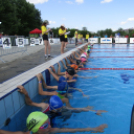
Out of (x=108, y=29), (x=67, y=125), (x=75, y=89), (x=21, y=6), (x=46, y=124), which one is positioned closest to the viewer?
(x=46, y=124)

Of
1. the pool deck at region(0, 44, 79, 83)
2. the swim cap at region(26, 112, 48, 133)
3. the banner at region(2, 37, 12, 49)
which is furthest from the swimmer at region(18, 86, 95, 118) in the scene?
the banner at region(2, 37, 12, 49)

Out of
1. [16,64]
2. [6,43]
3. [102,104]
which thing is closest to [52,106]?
[102,104]

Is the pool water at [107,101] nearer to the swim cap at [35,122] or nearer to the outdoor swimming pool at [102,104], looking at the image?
the outdoor swimming pool at [102,104]

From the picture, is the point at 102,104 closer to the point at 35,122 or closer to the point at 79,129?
the point at 79,129

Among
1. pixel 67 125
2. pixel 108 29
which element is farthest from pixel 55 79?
pixel 108 29

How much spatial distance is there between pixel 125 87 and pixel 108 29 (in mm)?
53368

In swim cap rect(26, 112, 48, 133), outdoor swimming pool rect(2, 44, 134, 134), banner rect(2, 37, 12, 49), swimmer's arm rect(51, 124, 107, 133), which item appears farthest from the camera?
banner rect(2, 37, 12, 49)

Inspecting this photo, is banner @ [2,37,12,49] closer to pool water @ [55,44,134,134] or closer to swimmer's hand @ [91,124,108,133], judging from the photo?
pool water @ [55,44,134,134]

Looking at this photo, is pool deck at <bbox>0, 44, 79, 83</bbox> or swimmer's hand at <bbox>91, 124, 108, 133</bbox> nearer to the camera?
swimmer's hand at <bbox>91, 124, 108, 133</bbox>

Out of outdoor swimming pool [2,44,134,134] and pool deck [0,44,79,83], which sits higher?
pool deck [0,44,79,83]

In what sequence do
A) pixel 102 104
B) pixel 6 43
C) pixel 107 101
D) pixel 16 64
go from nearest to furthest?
pixel 102 104
pixel 107 101
pixel 16 64
pixel 6 43

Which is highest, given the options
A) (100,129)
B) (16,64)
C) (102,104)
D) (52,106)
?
(16,64)

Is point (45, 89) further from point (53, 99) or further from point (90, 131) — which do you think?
point (90, 131)

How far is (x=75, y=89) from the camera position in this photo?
446cm
